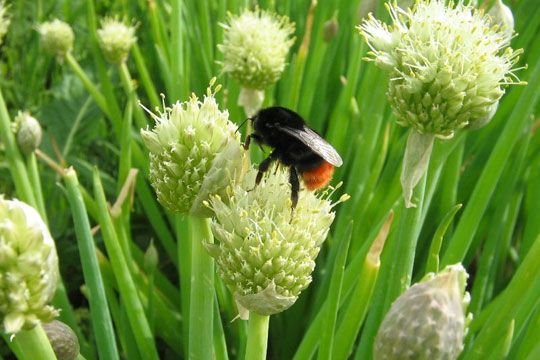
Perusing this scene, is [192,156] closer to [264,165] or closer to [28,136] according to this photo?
[264,165]

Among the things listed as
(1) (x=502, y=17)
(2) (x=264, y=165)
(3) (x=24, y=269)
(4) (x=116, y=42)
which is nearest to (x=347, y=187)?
(1) (x=502, y=17)

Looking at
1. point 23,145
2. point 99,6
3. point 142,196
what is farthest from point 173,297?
point 99,6

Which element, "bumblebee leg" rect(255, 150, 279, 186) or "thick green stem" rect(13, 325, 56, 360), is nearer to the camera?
"thick green stem" rect(13, 325, 56, 360)

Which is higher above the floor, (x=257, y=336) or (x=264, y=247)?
(x=264, y=247)

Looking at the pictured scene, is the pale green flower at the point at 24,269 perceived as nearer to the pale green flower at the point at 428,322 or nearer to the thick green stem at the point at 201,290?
the thick green stem at the point at 201,290

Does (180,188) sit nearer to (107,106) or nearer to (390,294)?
(390,294)

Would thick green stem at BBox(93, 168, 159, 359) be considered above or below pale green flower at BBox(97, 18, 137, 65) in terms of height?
below

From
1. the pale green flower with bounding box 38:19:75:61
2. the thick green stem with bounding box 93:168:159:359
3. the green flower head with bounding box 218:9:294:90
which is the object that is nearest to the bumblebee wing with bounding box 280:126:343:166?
the thick green stem with bounding box 93:168:159:359

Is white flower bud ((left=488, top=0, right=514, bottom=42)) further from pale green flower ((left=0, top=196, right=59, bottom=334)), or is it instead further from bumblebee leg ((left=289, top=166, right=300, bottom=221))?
pale green flower ((left=0, top=196, right=59, bottom=334))
